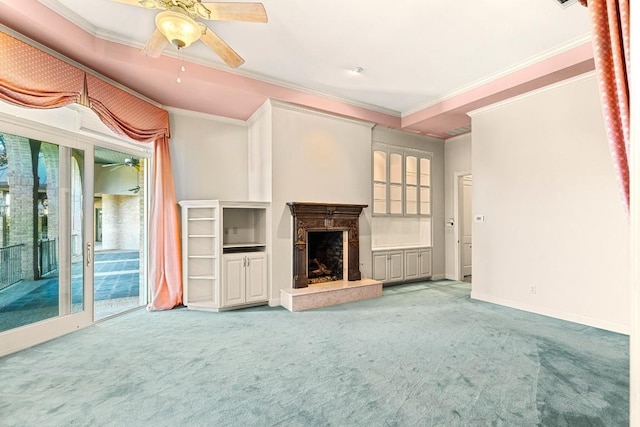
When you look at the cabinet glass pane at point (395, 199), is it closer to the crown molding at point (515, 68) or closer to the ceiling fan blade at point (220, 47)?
the crown molding at point (515, 68)

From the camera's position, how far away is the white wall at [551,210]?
3.75m

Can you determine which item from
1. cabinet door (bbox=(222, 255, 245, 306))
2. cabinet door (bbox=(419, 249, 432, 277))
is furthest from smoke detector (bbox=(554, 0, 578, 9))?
cabinet door (bbox=(222, 255, 245, 306))

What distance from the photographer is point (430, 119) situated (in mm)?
5543

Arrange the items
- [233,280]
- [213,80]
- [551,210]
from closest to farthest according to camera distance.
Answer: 1. [213,80]
2. [551,210]
3. [233,280]

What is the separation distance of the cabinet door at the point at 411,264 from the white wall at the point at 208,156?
332 centimetres

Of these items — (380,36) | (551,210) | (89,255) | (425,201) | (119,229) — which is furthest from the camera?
(425,201)

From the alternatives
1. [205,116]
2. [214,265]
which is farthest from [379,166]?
[214,265]

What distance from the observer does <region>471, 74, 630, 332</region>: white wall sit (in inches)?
147

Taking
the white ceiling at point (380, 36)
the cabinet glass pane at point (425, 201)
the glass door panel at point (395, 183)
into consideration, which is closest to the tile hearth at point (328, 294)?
the glass door panel at point (395, 183)

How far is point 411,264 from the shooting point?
6.31 meters

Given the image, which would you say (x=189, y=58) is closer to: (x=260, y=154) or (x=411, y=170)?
(x=260, y=154)

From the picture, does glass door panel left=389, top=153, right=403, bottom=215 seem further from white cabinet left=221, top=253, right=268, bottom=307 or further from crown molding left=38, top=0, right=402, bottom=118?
white cabinet left=221, top=253, right=268, bottom=307

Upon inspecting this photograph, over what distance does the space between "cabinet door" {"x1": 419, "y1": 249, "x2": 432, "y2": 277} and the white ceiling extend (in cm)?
325

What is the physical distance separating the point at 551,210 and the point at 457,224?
2.38 m
